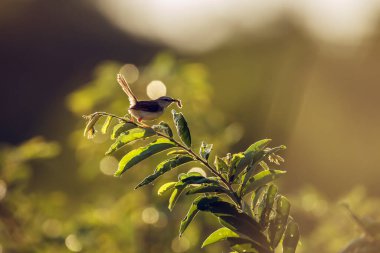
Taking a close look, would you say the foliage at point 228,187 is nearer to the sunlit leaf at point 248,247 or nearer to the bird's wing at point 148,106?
the sunlit leaf at point 248,247

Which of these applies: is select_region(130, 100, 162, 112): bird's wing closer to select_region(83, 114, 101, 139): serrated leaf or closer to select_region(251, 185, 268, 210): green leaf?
select_region(83, 114, 101, 139): serrated leaf

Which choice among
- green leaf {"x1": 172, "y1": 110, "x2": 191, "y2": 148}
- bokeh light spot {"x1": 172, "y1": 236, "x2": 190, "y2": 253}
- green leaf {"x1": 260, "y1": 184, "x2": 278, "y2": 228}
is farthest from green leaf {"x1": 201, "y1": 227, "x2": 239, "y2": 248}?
bokeh light spot {"x1": 172, "y1": 236, "x2": 190, "y2": 253}

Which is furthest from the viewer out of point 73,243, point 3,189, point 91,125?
point 3,189

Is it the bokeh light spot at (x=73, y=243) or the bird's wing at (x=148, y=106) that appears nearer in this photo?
the bird's wing at (x=148, y=106)

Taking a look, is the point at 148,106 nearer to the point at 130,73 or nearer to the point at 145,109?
the point at 145,109

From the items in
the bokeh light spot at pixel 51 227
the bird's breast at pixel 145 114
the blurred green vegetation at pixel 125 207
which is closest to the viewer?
the bird's breast at pixel 145 114

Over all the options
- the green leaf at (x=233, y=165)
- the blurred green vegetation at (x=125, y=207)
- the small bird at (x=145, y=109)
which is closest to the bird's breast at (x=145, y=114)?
the small bird at (x=145, y=109)

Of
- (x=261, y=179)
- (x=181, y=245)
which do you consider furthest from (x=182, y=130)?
(x=181, y=245)
